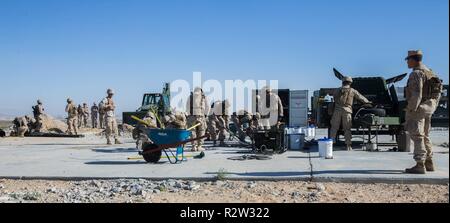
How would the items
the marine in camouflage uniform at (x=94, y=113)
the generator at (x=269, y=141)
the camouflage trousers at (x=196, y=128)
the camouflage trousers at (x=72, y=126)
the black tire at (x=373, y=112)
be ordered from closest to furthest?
1. the generator at (x=269, y=141)
2. the black tire at (x=373, y=112)
3. the camouflage trousers at (x=196, y=128)
4. the camouflage trousers at (x=72, y=126)
5. the marine in camouflage uniform at (x=94, y=113)

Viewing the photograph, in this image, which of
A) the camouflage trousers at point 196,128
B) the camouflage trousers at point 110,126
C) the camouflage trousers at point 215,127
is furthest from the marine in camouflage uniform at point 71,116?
the camouflage trousers at point 196,128

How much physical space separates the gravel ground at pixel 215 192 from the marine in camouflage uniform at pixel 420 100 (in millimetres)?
808

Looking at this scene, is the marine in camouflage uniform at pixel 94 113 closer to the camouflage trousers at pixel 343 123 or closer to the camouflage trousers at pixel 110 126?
the camouflage trousers at pixel 110 126

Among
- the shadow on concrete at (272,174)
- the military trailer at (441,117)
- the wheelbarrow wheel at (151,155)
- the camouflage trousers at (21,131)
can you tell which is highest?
the military trailer at (441,117)

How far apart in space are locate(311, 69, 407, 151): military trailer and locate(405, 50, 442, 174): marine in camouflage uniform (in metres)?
4.39

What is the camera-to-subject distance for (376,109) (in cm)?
1250

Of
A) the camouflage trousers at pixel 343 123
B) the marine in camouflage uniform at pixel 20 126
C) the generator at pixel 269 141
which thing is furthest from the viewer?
the marine in camouflage uniform at pixel 20 126

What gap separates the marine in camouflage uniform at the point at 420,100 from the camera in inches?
288

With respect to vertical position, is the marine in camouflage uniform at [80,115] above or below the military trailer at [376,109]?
below

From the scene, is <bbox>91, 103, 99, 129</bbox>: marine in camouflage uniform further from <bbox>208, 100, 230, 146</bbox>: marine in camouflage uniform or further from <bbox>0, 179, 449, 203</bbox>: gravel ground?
<bbox>0, 179, 449, 203</bbox>: gravel ground

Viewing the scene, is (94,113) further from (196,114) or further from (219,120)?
(196,114)

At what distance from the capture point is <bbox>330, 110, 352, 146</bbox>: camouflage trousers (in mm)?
12000

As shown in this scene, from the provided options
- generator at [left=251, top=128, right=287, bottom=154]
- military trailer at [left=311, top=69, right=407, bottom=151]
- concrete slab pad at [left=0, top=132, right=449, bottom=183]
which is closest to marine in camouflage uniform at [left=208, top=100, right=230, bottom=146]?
military trailer at [left=311, top=69, right=407, bottom=151]
